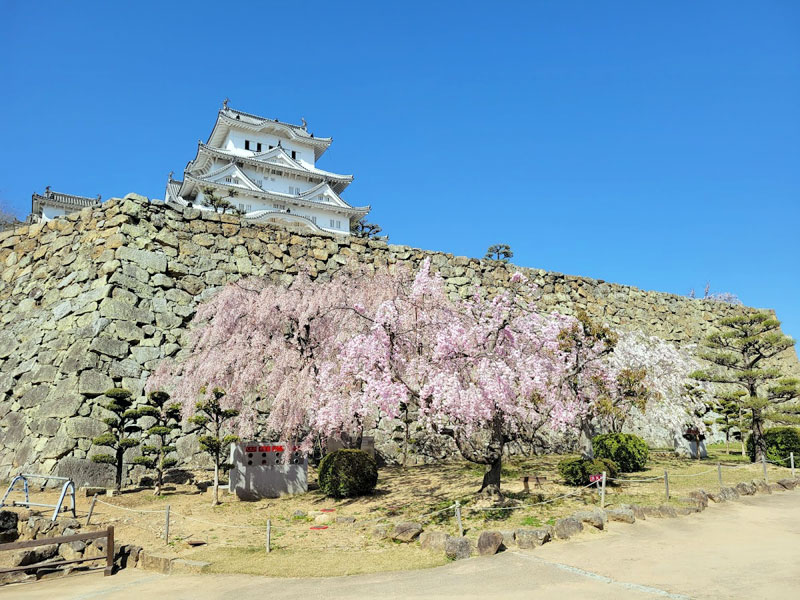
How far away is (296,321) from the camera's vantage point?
14141 millimetres

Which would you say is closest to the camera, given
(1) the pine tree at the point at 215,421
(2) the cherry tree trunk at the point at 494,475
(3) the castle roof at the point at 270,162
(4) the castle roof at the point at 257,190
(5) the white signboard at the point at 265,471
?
(2) the cherry tree trunk at the point at 494,475

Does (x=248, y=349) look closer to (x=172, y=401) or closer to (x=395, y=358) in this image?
(x=172, y=401)

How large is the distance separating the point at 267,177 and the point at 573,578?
41.7 meters

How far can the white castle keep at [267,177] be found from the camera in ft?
132

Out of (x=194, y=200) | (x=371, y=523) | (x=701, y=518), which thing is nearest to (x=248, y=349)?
(x=371, y=523)

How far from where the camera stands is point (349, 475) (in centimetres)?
1245

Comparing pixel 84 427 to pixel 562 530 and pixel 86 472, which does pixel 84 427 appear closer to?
pixel 86 472

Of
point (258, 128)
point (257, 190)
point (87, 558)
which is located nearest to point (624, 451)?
point (87, 558)

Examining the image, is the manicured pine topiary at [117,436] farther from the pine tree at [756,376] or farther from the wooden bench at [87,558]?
the pine tree at [756,376]

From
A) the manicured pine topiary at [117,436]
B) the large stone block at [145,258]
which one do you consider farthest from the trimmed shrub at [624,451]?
the large stone block at [145,258]

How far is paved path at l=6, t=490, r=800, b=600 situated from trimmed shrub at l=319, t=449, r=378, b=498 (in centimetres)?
470

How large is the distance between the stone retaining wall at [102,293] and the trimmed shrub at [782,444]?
39.8ft

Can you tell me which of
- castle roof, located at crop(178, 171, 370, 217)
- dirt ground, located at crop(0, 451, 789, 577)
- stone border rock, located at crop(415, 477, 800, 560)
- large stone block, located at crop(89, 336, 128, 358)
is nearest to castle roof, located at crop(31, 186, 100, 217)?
castle roof, located at crop(178, 171, 370, 217)

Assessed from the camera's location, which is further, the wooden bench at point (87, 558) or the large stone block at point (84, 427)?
the large stone block at point (84, 427)
